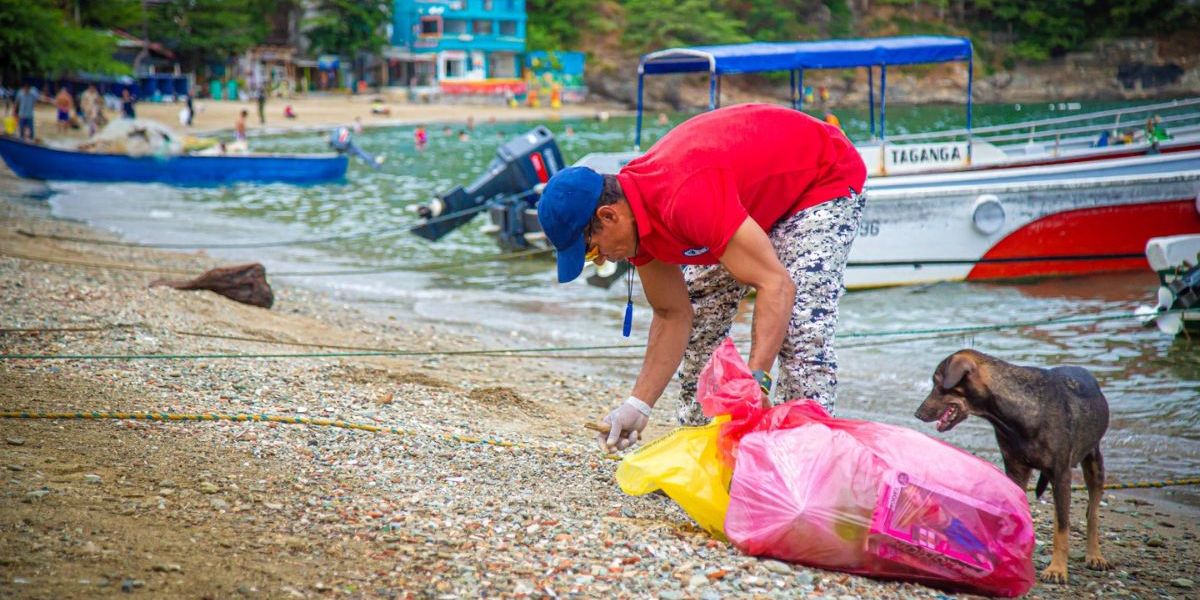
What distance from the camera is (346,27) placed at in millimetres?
67688

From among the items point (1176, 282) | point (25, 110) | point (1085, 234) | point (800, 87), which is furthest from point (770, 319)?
point (25, 110)

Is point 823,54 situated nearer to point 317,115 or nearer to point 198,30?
point 317,115

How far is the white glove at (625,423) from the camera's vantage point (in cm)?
420

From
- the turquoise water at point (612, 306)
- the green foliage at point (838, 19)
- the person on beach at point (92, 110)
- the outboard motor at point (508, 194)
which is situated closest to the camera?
the turquoise water at point (612, 306)

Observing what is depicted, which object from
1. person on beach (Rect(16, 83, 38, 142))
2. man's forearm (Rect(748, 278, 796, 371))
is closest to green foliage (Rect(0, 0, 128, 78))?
person on beach (Rect(16, 83, 38, 142))

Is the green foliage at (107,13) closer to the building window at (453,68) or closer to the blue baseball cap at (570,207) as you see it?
the building window at (453,68)

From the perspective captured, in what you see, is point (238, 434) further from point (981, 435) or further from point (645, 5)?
point (645, 5)

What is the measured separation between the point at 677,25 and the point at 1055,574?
222 feet

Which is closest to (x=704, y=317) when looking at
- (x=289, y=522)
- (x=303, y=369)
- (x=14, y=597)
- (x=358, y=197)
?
(x=289, y=522)

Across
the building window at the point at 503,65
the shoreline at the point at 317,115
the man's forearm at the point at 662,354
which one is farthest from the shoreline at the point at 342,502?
the building window at the point at 503,65

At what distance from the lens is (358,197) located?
25906mm

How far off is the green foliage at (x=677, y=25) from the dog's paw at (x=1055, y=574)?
66452mm

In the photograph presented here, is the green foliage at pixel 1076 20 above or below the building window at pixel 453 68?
above

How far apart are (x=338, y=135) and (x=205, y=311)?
65.0 ft
